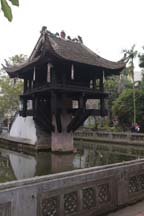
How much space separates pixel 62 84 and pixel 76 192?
12.7 meters

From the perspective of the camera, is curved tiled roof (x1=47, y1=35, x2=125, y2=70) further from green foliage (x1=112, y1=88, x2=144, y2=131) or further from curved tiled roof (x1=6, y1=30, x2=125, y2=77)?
green foliage (x1=112, y1=88, x2=144, y2=131)

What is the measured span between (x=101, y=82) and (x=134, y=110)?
7.49 meters

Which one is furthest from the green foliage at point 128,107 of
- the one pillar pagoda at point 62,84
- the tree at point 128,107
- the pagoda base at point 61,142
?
the pagoda base at point 61,142

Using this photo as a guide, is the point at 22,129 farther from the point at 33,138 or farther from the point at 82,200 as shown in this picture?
the point at 82,200

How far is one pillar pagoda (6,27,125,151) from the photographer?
16.1 metres

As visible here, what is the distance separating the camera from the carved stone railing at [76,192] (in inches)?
113

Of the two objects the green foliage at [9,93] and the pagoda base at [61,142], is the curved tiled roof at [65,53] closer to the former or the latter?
the pagoda base at [61,142]

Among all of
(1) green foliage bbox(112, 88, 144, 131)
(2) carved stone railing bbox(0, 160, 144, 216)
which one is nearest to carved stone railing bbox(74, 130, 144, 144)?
(1) green foliage bbox(112, 88, 144, 131)

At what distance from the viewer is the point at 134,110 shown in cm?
2453

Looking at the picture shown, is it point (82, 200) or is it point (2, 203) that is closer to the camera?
point (2, 203)

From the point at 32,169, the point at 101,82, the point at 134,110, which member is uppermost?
the point at 101,82

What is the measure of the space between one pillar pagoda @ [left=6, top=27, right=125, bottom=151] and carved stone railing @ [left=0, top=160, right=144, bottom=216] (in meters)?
11.7

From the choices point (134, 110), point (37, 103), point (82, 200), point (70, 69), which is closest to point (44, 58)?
point (70, 69)

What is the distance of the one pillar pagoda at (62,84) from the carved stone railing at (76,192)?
11.7 m
